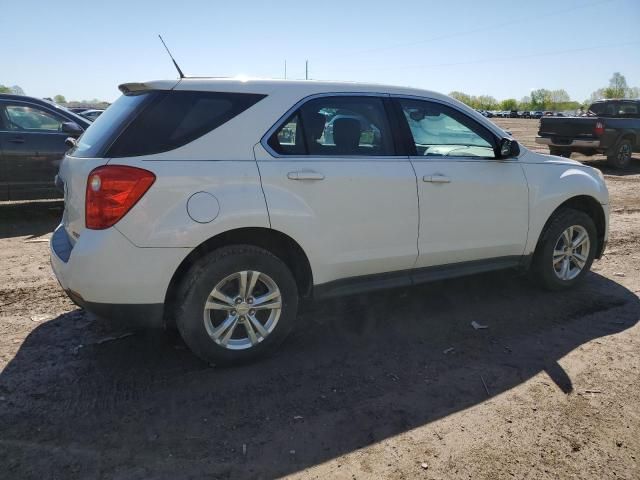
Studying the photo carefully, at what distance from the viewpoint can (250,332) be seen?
11.2ft

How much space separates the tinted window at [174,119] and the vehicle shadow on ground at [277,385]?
1.46 meters

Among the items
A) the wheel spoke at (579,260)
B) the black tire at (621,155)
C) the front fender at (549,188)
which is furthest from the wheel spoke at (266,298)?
the black tire at (621,155)

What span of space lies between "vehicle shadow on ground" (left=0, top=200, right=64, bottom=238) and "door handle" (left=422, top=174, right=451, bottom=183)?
5347mm

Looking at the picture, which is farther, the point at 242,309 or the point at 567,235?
the point at 567,235

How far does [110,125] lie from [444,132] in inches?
100

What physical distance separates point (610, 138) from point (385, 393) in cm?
1401

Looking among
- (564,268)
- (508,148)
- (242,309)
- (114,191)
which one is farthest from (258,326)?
(564,268)

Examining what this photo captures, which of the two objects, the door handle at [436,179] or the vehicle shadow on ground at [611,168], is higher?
the door handle at [436,179]

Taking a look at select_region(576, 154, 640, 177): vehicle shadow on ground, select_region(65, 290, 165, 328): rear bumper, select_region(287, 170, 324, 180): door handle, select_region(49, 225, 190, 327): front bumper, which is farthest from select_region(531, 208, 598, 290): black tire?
select_region(576, 154, 640, 177): vehicle shadow on ground

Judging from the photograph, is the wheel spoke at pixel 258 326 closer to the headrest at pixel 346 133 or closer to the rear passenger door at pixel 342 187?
the rear passenger door at pixel 342 187

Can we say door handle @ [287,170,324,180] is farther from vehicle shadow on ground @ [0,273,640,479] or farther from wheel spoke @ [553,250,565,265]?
wheel spoke @ [553,250,565,265]

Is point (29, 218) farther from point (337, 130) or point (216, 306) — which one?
point (337, 130)

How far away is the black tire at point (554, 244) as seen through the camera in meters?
4.67

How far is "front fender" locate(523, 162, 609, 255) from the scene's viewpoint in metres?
4.46
